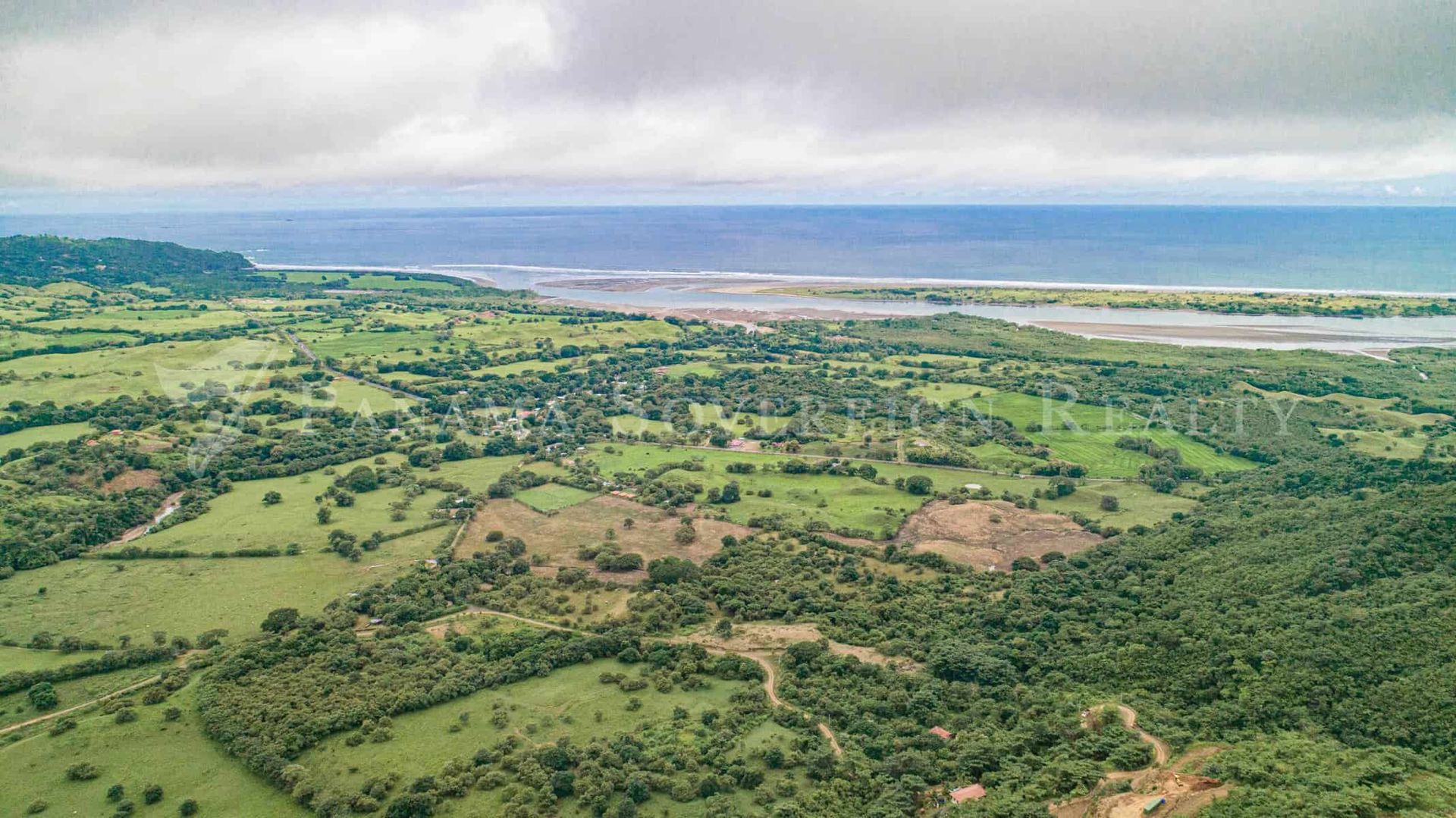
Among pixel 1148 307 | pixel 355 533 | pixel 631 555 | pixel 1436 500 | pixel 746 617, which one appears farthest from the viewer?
pixel 1148 307

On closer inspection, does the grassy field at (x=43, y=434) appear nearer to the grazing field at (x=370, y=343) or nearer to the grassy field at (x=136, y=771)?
the grazing field at (x=370, y=343)

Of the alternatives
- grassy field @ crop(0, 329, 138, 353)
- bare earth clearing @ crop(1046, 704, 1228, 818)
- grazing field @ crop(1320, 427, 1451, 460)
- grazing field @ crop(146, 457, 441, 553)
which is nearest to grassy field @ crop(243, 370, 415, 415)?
grazing field @ crop(146, 457, 441, 553)

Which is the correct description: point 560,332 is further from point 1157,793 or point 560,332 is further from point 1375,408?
point 1157,793

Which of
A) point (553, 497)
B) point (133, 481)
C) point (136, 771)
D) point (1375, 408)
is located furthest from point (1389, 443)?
point (133, 481)

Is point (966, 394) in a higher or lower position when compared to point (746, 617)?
higher

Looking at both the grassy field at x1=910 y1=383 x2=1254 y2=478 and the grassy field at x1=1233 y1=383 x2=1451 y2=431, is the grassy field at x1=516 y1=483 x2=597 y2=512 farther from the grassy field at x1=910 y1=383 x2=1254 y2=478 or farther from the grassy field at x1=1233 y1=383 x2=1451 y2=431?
the grassy field at x1=1233 y1=383 x2=1451 y2=431

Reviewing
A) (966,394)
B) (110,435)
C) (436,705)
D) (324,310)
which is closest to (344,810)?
(436,705)

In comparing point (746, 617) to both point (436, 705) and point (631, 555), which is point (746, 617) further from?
point (436, 705)
